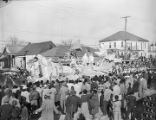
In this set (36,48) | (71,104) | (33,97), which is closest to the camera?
(71,104)

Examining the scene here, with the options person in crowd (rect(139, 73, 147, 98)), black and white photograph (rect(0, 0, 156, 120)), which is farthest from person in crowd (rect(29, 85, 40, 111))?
person in crowd (rect(139, 73, 147, 98))

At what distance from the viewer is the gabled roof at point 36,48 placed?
4.24 meters

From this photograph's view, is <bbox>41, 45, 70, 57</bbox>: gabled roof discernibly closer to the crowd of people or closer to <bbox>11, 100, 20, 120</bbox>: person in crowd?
the crowd of people

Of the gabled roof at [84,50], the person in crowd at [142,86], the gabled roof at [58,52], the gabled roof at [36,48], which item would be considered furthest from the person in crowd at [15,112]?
the gabled roof at [84,50]

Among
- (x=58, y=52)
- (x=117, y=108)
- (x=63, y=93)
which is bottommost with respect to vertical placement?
(x=117, y=108)

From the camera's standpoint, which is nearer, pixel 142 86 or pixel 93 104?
pixel 93 104

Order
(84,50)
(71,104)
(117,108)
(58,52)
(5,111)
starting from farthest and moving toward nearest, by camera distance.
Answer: (58,52), (84,50), (71,104), (117,108), (5,111)

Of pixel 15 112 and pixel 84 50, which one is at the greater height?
pixel 84 50

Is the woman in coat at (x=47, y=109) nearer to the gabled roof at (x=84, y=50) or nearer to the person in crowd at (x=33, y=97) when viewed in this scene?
the person in crowd at (x=33, y=97)

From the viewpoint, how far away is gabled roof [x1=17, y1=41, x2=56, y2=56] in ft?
13.9

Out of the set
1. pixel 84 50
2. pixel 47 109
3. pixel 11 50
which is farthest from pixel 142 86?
pixel 11 50

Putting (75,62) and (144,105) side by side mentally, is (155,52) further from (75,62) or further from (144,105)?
(75,62)

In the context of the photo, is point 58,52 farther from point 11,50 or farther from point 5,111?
point 5,111

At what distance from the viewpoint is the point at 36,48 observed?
4461 mm
